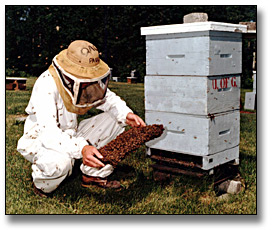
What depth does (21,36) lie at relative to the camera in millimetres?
11547

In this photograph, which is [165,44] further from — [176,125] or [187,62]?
[176,125]

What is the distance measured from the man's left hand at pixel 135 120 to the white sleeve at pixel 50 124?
1.99 ft

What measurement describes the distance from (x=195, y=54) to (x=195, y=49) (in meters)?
0.04

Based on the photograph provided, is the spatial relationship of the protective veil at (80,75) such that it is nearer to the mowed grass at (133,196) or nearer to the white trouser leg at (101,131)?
the white trouser leg at (101,131)

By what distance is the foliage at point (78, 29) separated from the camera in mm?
11641

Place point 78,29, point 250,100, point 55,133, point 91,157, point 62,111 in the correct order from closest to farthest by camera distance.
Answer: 1. point 91,157
2. point 55,133
3. point 62,111
4. point 250,100
5. point 78,29

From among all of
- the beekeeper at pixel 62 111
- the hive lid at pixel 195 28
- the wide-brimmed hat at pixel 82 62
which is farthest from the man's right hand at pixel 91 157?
the hive lid at pixel 195 28

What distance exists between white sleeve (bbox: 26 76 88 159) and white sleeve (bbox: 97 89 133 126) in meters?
0.60

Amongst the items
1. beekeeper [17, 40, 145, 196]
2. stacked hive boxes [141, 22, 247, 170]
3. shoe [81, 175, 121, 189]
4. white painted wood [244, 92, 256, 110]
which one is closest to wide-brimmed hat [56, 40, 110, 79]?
beekeeper [17, 40, 145, 196]

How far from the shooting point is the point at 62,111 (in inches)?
110

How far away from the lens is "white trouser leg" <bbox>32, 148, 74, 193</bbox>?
2.57 m

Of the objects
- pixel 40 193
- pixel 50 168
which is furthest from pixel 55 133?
pixel 40 193

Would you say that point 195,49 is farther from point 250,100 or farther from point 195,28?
point 250,100

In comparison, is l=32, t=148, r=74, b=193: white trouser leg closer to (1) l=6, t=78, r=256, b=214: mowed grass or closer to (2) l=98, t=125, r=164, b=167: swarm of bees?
(1) l=6, t=78, r=256, b=214: mowed grass
